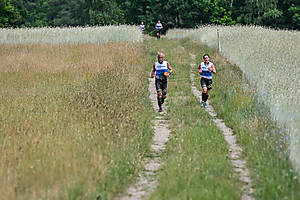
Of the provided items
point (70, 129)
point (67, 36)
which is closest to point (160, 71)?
point (70, 129)

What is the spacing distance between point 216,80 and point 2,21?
4980 cm

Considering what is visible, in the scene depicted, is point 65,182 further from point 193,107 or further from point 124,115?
point 193,107

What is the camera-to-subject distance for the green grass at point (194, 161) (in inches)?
272

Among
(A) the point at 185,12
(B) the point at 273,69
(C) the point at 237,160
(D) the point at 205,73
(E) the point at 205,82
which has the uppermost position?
(A) the point at 185,12

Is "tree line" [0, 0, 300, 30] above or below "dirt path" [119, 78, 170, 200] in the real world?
above

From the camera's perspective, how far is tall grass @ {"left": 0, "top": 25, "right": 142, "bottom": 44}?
2923 cm

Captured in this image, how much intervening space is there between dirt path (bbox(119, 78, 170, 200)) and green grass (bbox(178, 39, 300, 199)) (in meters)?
1.54

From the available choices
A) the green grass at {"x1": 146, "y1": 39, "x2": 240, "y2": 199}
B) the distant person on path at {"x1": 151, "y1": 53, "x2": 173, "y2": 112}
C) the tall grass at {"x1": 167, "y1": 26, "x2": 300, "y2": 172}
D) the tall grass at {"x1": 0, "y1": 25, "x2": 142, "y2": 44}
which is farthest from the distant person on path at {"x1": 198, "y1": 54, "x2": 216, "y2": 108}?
the tall grass at {"x1": 0, "y1": 25, "x2": 142, "y2": 44}

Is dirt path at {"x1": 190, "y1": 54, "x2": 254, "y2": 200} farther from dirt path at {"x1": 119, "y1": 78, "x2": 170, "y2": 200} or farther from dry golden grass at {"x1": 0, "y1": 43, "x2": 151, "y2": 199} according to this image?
dry golden grass at {"x1": 0, "y1": 43, "x2": 151, "y2": 199}

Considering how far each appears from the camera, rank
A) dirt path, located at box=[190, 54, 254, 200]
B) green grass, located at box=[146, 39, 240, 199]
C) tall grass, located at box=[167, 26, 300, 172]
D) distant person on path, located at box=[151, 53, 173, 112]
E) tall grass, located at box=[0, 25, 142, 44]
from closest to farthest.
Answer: green grass, located at box=[146, 39, 240, 199]
dirt path, located at box=[190, 54, 254, 200]
tall grass, located at box=[167, 26, 300, 172]
distant person on path, located at box=[151, 53, 173, 112]
tall grass, located at box=[0, 25, 142, 44]

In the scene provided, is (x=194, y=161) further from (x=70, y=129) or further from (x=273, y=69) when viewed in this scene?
(x=273, y=69)

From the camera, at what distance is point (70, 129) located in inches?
381

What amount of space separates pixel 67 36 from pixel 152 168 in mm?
22780

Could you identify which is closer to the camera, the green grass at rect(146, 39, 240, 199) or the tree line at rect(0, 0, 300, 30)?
the green grass at rect(146, 39, 240, 199)
